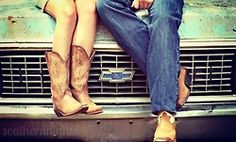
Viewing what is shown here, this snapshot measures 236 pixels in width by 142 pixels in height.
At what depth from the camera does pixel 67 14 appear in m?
2.56

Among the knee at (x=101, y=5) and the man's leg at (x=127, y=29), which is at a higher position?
the knee at (x=101, y=5)

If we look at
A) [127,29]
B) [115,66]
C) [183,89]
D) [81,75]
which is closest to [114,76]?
[115,66]

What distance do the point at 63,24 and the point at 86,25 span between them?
0.15 meters

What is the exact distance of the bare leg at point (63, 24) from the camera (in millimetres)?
2510

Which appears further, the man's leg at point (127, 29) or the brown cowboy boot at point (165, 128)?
the man's leg at point (127, 29)

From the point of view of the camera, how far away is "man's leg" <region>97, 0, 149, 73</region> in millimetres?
2535

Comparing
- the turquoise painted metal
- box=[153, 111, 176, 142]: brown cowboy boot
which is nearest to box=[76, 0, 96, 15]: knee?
the turquoise painted metal

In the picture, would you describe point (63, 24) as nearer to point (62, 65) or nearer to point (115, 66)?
point (62, 65)

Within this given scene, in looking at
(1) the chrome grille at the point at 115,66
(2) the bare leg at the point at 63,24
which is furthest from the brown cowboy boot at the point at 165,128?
(2) the bare leg at the point at 63,24

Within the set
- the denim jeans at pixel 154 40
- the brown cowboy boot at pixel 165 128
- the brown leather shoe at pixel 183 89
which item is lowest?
the brown cowboy boot at pixel 165 128

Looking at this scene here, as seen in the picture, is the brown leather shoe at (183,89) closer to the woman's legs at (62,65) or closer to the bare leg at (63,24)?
the woman's legs at (62,65)

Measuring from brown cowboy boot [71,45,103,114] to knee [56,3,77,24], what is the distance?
7.1 inches

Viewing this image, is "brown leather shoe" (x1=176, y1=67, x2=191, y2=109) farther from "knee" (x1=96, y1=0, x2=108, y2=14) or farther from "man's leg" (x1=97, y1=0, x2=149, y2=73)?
"knee" (x1=96, y1=0, x2=108, y2=14)

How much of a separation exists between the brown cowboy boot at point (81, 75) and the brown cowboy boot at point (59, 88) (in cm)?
6
